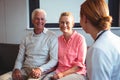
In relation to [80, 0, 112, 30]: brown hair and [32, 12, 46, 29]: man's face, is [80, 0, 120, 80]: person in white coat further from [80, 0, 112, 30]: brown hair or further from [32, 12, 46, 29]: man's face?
[32, 12, 46, 29]: man's face

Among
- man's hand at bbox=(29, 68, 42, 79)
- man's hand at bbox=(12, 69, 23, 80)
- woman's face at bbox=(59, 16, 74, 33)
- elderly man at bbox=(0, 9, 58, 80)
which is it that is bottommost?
man's hand at bbox=(12, 69, 23, 80)

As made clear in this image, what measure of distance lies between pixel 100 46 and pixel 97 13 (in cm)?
19

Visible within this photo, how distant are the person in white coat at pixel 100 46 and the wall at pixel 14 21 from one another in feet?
6.90

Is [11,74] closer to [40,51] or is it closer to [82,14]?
[40,51]

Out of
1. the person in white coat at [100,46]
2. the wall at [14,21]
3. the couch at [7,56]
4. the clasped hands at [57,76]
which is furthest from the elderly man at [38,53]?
the person in white coat at [100,46]

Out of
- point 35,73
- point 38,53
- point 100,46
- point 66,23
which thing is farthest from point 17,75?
point 100,46

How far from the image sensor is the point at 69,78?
2.22m

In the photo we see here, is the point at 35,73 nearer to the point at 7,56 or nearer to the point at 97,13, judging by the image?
the point at 7,56

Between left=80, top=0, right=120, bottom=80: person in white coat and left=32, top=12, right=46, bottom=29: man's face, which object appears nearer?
left=80, top=0, right=120, bottom=80: person in white coat

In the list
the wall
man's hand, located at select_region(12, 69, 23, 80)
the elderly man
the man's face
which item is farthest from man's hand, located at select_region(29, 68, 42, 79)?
the wall

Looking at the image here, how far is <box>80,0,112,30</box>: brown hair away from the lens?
46.5 inches

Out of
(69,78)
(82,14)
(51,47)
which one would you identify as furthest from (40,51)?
(82,14)

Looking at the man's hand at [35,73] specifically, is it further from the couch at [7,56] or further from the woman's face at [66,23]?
the couch at [7,56]

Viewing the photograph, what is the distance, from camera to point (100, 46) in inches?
43.9
